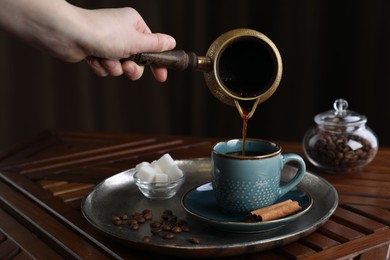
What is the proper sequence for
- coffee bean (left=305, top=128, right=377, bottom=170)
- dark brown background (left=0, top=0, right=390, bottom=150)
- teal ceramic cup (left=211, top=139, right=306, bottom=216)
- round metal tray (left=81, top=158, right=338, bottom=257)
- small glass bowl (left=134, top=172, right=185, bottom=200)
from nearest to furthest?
round metal tray (left=81, top=158, right=338, bottom=257)
teal ceramic cup (left=211, top=139, right=306, bottom=216)
small glass bowl (left=134, top=172, right=185, bottom=200)
coffee bean (left=305, top=128, right=377, bottom=170)
dark brown background (left=0, top=0, right=390, bottom=150)

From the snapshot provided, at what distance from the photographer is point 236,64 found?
1.13m

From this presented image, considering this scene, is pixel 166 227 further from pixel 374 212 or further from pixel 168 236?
pixel 374 212

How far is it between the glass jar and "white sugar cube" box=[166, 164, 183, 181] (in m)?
0.32

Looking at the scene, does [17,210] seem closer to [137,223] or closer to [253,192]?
[137,223]

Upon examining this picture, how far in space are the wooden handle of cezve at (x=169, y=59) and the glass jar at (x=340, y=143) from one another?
32 centimetres

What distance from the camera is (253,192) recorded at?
0.92 metres

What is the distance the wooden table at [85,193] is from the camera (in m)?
0.85

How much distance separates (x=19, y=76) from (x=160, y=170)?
1.48 meters

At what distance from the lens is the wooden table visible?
0.85 metres

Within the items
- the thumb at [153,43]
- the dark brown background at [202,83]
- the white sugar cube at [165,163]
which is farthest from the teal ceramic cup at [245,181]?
the dark brown background at [202,83]

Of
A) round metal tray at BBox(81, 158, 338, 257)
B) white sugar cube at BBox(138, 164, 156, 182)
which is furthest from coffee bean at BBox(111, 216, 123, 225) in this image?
white sugar cube at BBox(138, 164, 156, 182)

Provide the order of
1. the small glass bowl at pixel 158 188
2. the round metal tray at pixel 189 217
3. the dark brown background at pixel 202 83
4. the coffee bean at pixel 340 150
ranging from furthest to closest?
the dark brown background at pixel 202 83
the coffee bean at pixel 340 150
the small glass bowl at pixel 158 188
the round metal tray at pixel 189 217

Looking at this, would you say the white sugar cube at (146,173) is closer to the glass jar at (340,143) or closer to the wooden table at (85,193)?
the wooden table at (85,193)

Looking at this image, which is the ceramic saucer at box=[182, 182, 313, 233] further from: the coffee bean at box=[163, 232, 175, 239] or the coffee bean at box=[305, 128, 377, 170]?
the coffee bean at box=[305, 128, 377, 170]
